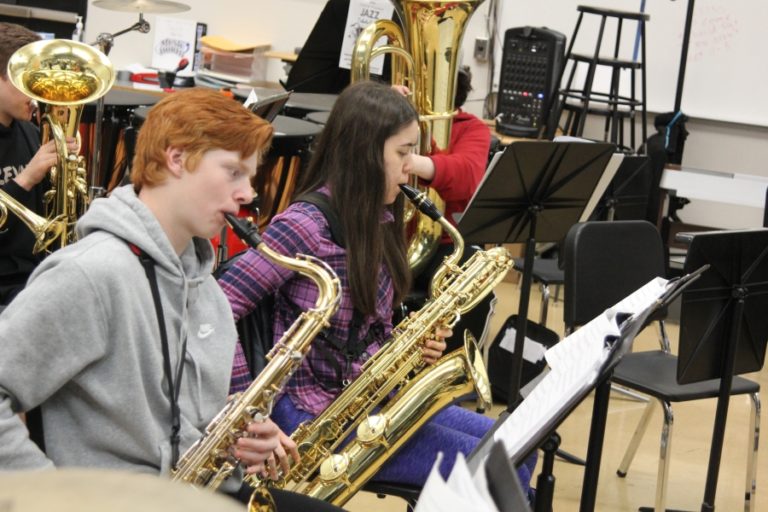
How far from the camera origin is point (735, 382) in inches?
137

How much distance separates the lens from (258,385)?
7.09 ft

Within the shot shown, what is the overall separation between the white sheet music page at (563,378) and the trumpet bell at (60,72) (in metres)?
1.82

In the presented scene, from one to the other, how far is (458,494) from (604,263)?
9.03 ft

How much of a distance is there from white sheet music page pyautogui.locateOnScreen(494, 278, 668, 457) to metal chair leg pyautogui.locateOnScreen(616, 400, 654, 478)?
179 cm

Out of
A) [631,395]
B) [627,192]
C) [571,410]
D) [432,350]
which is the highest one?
[571,410]

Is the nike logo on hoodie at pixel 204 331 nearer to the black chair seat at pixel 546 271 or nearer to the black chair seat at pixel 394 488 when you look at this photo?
the black chair seat at pixel 394 488

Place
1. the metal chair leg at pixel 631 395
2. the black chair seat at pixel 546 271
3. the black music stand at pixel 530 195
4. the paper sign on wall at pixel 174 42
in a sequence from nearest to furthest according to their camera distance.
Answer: the black music stand at pixel 530 195 → the black chair seat at pixel 546 271 → the metal chair leg at pixel 631 395 → the paper sign on wall at pixel 174 42

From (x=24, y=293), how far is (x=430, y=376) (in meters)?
1.27

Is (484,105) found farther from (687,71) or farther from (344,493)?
(344,493)

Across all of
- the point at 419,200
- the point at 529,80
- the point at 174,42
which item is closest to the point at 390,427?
the point at 419,200

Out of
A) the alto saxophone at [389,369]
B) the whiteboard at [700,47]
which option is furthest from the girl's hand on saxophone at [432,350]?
the whiteboard at [700,47]

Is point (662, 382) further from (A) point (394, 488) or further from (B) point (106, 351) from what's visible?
(B) point (106, 351)

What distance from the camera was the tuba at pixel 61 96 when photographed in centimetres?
312

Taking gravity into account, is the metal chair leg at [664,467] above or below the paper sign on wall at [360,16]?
below
